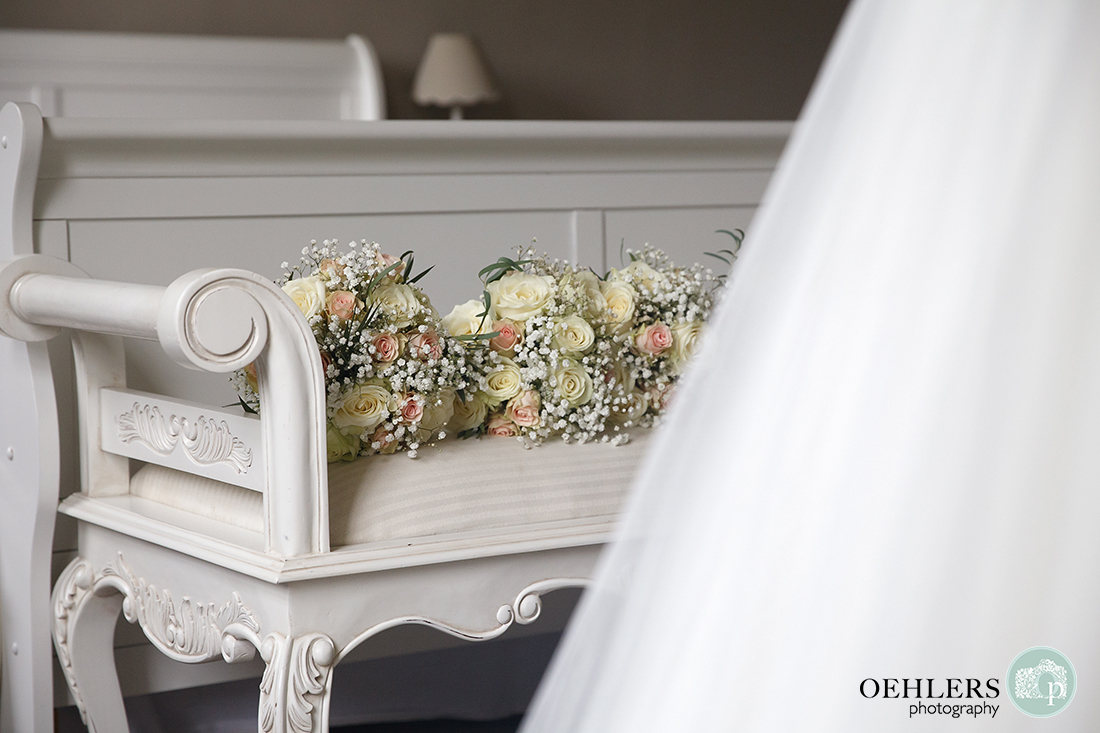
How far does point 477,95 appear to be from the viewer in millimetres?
4449

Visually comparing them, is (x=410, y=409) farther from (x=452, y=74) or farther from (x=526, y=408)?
(x=452, y=74)

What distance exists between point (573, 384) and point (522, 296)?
0.12 meters

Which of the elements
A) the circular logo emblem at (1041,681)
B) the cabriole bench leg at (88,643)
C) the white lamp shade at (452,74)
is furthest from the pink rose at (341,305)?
the white lamp shade at (452,74)

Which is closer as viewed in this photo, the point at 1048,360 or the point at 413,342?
the point at 1048,360

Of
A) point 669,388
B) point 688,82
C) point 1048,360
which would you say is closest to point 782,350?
point 1048,360

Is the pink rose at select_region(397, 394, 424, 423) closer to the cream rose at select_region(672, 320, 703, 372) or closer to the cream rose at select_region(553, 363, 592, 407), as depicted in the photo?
the cream rose at select_region(553, 363, 592, 407)

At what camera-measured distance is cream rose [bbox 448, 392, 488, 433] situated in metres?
1.35

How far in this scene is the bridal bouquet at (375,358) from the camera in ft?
4.03

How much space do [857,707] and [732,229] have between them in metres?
1.76

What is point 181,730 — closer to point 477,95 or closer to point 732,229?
point 732,229

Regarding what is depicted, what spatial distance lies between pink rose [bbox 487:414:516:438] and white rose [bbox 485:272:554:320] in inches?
4.7

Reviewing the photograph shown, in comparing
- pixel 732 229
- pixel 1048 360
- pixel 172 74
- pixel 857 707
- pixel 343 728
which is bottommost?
pixel 343 728

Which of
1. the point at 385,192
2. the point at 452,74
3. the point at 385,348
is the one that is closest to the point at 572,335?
the point at 385,348

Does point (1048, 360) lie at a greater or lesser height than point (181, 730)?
greater
